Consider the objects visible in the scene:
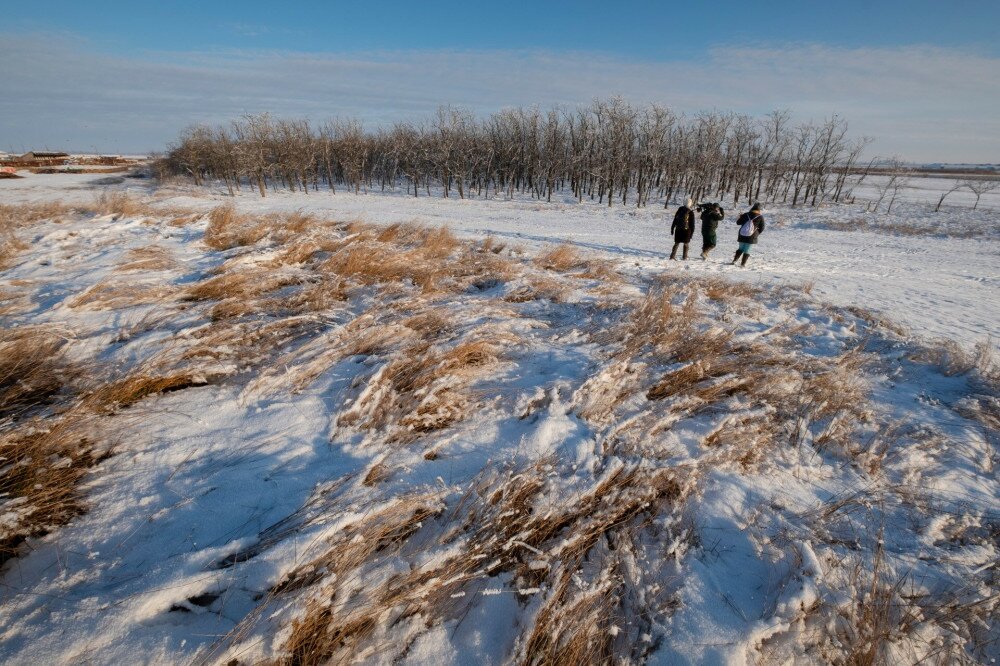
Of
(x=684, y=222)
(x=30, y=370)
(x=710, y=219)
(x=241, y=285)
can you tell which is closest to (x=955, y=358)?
(x=684, y=222)

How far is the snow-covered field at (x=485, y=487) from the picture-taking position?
5.05 ft

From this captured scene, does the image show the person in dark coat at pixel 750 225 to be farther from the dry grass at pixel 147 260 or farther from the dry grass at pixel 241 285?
the dry grass at pixel 147 260

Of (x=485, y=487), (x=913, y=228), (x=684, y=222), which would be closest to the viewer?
(x=485, y=487)

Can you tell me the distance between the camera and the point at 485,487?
6.76 feet

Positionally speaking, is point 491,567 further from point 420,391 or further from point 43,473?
point 43,473

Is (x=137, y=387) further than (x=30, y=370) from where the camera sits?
No

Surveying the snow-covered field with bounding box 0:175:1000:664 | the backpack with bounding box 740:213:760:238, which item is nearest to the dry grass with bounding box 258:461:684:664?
the snow-covered field with bounding box 0:175:1000:664

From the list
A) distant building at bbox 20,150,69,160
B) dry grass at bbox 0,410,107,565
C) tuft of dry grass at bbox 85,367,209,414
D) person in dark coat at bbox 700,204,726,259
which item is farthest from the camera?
distant building at bbox 20,150,69,160

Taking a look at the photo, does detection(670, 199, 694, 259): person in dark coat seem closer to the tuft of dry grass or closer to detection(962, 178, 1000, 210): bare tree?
the tuft of dry grass

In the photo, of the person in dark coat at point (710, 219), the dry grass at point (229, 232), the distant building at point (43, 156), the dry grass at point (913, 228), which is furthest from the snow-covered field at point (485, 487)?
the distant building at point (43, 156)

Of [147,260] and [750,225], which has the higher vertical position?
[750,225]

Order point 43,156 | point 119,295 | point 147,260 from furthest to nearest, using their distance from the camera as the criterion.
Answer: point 43,156, point 147,260, point 119,295

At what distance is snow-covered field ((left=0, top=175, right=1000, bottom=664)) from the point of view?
5.05 ft

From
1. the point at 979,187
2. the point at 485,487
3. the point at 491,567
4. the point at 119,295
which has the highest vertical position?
the point at 979,187
